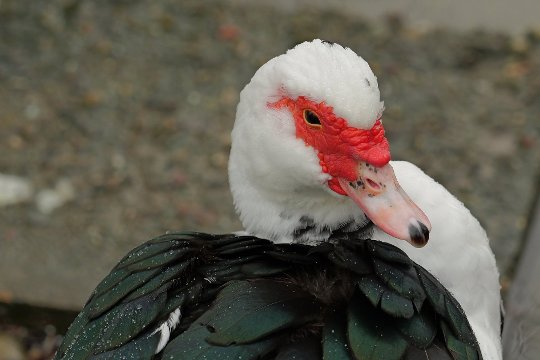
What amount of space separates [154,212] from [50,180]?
0.56m

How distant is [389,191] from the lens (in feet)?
7.89

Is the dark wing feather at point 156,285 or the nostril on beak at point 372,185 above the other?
the nostril on beak at point 372,185

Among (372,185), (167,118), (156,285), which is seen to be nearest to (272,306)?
(156,285)

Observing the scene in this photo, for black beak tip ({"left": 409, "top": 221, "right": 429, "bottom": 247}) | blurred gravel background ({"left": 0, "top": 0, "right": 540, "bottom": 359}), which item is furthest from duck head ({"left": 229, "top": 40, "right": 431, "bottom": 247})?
blurred gravel background ({"left": 0, "top": 0, "right": 540, "bottom": 359})

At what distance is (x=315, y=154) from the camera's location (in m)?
2.49

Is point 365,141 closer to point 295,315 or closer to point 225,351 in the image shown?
point 295,315

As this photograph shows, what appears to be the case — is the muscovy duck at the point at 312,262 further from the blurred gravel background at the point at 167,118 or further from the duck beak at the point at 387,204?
the blurred gravel background at the point at 167,118

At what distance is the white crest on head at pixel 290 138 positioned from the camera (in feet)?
7.81

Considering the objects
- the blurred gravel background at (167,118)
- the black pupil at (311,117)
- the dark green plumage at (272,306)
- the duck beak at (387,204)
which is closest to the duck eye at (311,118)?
the black pupil at (311,117)

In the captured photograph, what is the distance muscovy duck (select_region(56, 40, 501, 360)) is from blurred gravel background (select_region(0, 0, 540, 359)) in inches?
62.7

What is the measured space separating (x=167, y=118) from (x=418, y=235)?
289 centimetres

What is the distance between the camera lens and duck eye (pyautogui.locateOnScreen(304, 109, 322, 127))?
2.45m

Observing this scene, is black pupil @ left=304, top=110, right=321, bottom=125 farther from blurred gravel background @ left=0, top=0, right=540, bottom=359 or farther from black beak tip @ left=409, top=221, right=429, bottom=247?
blurred gravel background @ left=0, top=0, right=540, bottom=359

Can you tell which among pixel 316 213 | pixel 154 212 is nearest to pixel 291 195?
pixel 316 213
